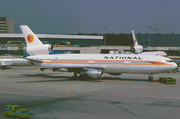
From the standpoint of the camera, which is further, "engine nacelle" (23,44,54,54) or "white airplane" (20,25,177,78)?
"engine nacelle" (23,44,54,54)

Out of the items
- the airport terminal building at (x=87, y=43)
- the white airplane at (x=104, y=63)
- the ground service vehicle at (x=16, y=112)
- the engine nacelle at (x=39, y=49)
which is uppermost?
the airport terminal building at (x=87, y=43)

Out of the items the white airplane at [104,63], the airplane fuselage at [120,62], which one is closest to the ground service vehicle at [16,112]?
the white airplane at [104,63]

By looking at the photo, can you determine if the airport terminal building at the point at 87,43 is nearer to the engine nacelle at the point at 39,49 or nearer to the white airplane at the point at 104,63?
the engine nacelle at the point at 39,49

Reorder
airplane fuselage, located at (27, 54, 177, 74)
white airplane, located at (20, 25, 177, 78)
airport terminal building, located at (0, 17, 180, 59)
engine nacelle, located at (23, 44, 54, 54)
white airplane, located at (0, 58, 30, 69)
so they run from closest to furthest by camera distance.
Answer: white airplane, located at (20, 25, 177, 78), airplane fuselage, located at (27, 54, 177, 74), engine nacelle, located at (23, 44, 54, 54), white airplane, located at (0, 58, 30, 69), airport terminal building, located at (0, 17, 180, 59)

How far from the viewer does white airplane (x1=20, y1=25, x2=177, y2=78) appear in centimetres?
4059

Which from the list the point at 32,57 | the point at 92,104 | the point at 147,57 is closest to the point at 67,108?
the point at 92,104

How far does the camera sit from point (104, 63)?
42625 mm

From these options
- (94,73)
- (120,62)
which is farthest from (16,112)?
(120,62)

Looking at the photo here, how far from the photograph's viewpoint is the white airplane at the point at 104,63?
40.6 metres

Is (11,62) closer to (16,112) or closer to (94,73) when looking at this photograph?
(94,73)

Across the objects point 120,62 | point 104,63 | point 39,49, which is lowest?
point 104,63

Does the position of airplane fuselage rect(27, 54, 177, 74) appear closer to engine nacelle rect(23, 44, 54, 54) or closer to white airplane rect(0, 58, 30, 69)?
engine nacelle rect(23, 44, 54, 54)

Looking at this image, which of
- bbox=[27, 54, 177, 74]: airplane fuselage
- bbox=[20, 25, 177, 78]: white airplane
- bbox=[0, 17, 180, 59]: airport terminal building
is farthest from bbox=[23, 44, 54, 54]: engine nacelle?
bbox=[0, 17, 180, 59]: airport terminal building

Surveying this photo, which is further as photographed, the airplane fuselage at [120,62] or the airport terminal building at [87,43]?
the airport terminal building at [87,43]
